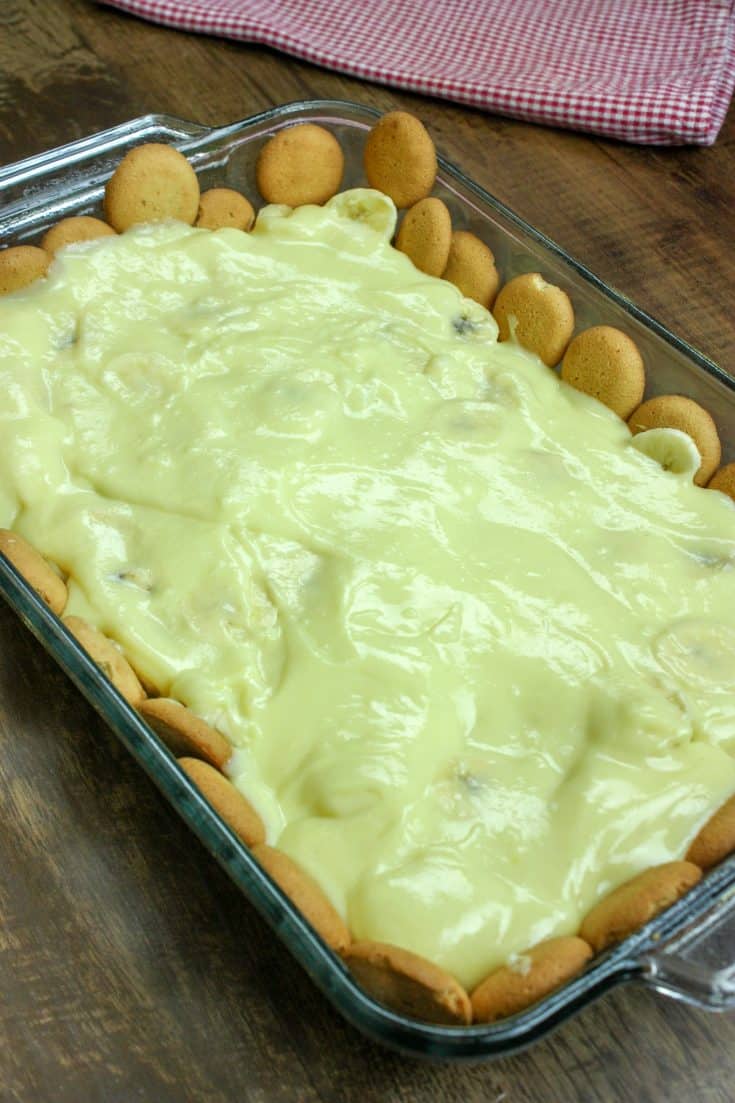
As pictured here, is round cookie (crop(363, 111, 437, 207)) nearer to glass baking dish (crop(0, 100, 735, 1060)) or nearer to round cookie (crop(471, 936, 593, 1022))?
glass baking dish (crop(0, 100, 735, 1060))

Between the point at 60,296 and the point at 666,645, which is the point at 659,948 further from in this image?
the point at 60,296

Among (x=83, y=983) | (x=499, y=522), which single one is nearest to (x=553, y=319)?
(x=499, y=522)

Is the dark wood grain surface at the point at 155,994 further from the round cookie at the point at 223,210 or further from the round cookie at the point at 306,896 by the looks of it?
the round cookie at the point at 223,210

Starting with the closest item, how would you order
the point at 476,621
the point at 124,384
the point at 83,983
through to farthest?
the point at 83,983 < the point at 476,621 < the point at 124,384

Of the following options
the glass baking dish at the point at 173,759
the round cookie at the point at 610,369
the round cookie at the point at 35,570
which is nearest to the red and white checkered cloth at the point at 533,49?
the glass baking dish at the point at 173,759

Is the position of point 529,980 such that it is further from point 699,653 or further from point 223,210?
point 223,210

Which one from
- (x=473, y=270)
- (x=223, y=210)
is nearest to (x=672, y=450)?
(x=473, y=270)
